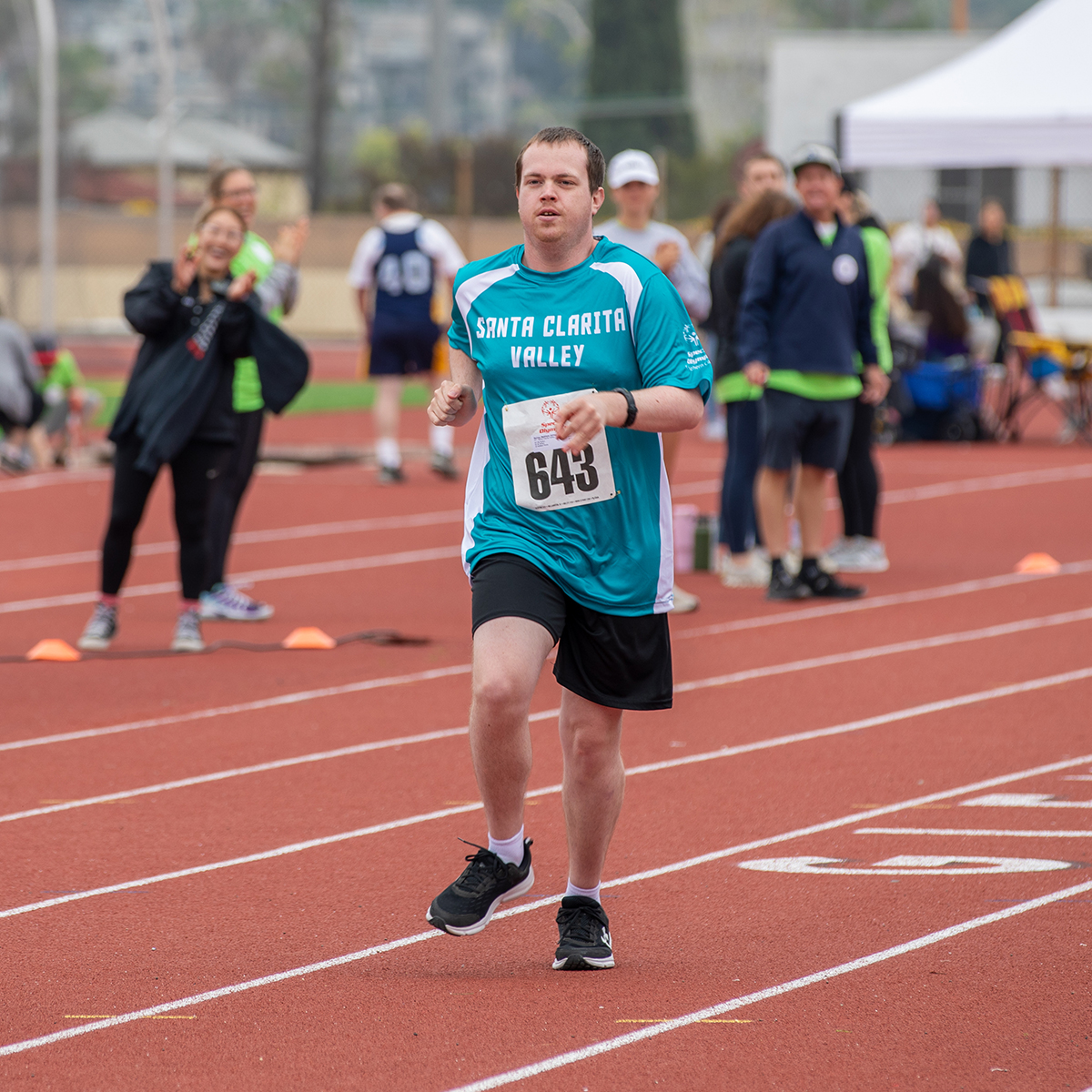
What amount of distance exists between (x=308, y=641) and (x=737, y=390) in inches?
113

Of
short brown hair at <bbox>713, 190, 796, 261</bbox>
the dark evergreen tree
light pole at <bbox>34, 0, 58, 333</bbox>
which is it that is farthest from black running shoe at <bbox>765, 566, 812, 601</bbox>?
the dark evergreen tree

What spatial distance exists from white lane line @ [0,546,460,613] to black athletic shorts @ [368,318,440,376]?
321 centimetres

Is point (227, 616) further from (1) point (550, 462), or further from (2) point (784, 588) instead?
(1) point (550, 462)

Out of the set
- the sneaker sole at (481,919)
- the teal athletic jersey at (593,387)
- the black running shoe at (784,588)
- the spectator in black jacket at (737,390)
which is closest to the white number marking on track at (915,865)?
the sneaker sole at (481,919)

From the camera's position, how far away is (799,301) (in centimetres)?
970

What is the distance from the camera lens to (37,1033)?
159 inches

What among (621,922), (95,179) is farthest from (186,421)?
(95,179)

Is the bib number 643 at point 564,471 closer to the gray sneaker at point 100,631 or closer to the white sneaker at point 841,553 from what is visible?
the gray sneaker at point 100,631

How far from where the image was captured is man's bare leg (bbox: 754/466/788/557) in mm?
9922

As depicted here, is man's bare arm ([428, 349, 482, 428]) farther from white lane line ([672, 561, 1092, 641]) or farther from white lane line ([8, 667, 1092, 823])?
white lane line ([672, 561, 1092, 641])

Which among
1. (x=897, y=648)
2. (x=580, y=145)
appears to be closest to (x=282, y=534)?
(x=897, y=648)

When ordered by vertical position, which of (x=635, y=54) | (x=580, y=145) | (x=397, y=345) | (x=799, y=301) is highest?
(x=635, y=54)

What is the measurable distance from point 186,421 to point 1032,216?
3214 cm

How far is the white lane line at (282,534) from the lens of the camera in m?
11.7
